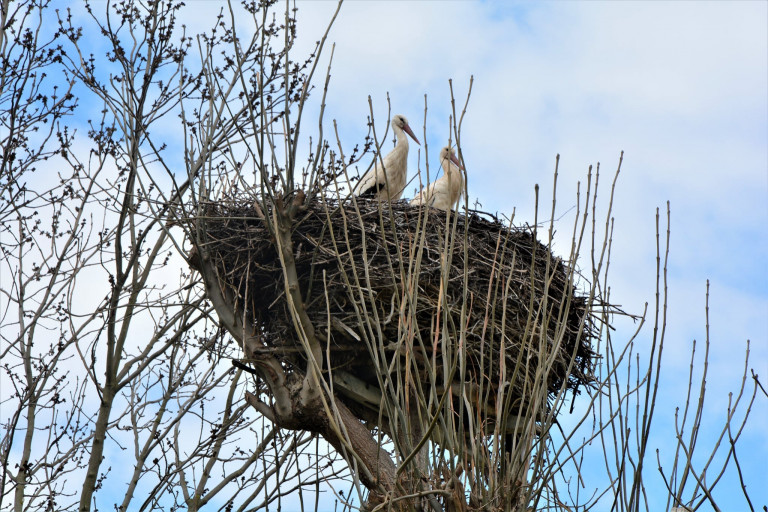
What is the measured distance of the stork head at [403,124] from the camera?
28.3 ft

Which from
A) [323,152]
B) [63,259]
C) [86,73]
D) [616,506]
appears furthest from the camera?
[63,259]

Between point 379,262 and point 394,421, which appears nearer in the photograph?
point 394,421

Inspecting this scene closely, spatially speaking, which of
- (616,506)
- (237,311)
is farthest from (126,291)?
(616,506)

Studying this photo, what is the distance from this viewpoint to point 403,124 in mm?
8648

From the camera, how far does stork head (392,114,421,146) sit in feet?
28.3

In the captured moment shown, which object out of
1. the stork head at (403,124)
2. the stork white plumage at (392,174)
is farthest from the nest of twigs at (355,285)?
the stork head at (403,124)

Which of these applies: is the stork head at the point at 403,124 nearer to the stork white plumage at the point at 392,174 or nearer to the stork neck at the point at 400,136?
the stork neck at the point at 400,136

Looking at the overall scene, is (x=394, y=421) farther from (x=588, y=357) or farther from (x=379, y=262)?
(x=588, y=357)

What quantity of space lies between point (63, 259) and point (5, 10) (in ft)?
6.67

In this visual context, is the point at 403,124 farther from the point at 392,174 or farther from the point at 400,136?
the point at 392,174

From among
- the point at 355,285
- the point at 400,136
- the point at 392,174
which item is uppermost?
the point at 400,136

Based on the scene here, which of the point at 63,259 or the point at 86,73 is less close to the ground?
the point at 86,73

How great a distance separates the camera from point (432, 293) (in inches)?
201

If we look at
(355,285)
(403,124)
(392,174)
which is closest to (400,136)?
(403,124)
